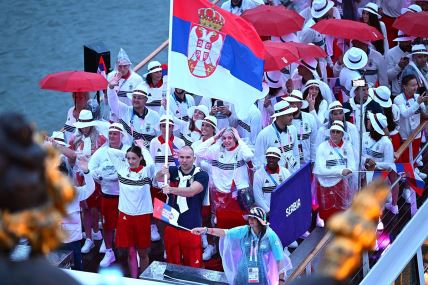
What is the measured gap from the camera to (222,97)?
348 inches

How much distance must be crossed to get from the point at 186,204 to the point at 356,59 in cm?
391

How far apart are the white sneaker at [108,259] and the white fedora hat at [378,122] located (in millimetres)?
3050

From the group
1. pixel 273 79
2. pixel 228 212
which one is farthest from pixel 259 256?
pixel 273 79

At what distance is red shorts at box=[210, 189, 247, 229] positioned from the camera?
9.77 metres

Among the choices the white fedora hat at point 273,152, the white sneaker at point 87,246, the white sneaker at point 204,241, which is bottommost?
the white sneaker at point 87,246

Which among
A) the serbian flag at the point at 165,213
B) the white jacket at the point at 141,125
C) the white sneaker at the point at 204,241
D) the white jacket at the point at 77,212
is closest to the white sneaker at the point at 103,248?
the white jacket at the point at 77,212

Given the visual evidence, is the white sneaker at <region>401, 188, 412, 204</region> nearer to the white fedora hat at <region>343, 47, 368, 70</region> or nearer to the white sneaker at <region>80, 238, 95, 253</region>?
the white fedora hat at <region>343, 47, 368, 70</region>

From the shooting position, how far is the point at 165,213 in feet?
29.5

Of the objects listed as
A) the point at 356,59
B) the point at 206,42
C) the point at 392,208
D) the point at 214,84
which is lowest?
the point at 392,208

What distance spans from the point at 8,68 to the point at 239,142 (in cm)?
890

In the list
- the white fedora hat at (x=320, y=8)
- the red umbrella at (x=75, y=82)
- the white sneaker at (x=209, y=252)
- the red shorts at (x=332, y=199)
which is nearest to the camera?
the red shorts at (x=332, y=199)

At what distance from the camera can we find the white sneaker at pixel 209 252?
33.8ft

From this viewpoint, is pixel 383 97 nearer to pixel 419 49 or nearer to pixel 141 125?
pixel 419 49

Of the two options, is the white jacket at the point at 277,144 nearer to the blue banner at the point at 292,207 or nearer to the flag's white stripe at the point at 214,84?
the blue banner at the point at 292,207
